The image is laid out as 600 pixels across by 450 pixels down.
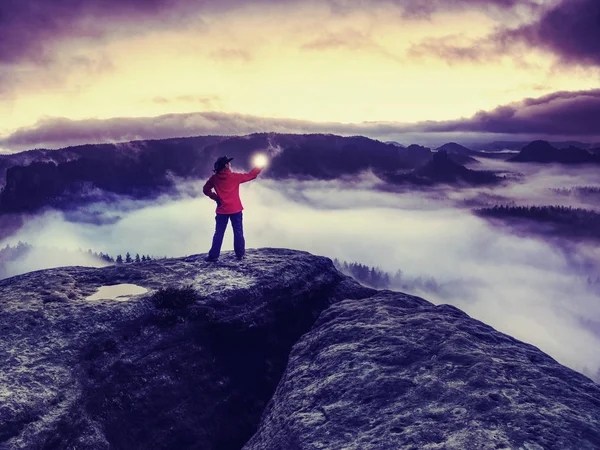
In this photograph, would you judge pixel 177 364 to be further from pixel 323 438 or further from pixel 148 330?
pixel 323 438

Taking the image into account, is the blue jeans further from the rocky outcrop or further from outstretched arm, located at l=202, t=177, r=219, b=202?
the rocky outcrop

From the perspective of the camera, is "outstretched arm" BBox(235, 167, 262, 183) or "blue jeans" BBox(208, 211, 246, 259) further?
"blue jeans" BBox(208, 211, 246, 259)

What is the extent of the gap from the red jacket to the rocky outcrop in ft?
9.23

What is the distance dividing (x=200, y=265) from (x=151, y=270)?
2.07 meters

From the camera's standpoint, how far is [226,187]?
19906 millimetres

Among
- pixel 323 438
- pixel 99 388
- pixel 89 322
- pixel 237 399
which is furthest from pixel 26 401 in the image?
pixel 323 438

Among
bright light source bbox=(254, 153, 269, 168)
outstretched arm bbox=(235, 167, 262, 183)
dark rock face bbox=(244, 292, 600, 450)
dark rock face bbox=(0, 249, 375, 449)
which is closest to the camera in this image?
dark rock face bbox=(244, 292, 600, 450)

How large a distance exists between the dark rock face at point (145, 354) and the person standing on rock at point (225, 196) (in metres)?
A: 1.58

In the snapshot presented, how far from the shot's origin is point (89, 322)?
1400 cm

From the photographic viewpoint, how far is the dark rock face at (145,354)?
11703 millimetres

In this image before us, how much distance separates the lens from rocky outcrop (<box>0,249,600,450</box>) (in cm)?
1047

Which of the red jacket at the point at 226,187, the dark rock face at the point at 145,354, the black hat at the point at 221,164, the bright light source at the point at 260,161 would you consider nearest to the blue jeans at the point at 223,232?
the red jacket at the point at 226,187

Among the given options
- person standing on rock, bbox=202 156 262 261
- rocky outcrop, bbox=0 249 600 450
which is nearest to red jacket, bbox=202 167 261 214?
person standing on rock, bbox=202 156 262 261

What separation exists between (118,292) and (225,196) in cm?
625
